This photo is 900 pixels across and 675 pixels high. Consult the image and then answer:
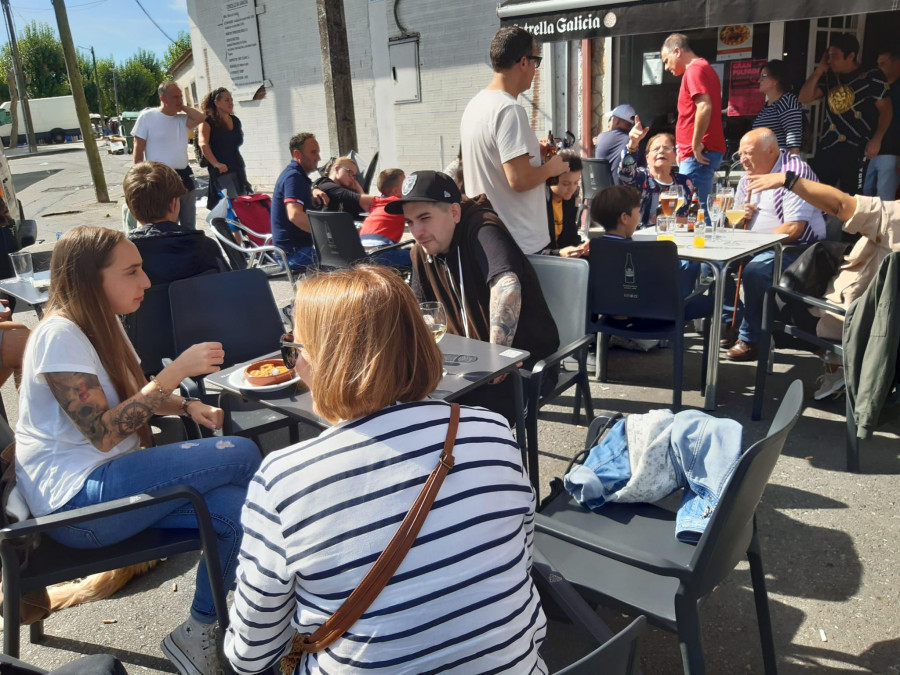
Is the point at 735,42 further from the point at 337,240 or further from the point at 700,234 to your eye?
the point at 337,240

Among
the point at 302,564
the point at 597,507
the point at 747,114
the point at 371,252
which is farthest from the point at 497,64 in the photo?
the point at 747,114

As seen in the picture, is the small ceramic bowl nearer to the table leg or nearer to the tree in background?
the table leg

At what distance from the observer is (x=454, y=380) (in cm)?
229

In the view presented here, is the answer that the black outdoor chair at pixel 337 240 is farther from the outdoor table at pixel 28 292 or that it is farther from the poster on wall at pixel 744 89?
the poster on wall at pixel 744 89

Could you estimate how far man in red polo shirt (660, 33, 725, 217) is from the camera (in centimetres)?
591

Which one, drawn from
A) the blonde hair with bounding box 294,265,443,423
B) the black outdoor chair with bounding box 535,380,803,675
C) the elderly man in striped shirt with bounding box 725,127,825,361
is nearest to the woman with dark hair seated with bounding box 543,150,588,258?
the elderly man in striped shirt with bounding box 725,127,825,361

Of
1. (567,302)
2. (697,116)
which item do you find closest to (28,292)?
(567,302)

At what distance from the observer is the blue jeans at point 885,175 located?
6414 mm

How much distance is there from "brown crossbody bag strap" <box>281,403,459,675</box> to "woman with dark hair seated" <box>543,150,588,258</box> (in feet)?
11.6

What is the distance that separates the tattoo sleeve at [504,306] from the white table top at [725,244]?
143 cm

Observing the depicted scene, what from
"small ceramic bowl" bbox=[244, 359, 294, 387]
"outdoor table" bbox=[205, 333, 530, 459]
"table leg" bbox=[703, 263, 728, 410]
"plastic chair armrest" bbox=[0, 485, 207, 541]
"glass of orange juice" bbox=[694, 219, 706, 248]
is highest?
"glass of orange juice" bbox=[694, 219, 706, 248]

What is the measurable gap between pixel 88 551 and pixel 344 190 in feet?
14.8

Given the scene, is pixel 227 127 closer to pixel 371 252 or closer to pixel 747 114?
pixel 371 252

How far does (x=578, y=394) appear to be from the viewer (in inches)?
145
